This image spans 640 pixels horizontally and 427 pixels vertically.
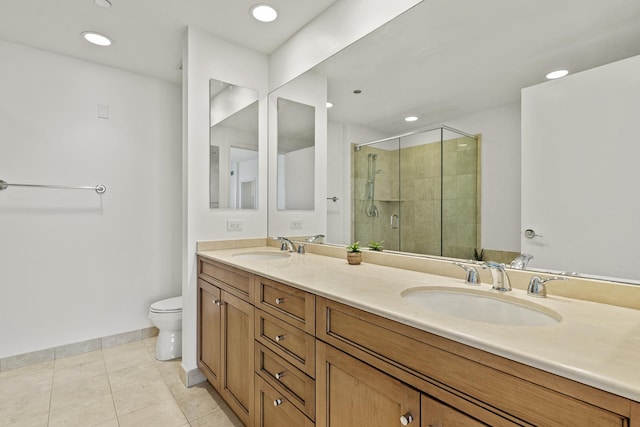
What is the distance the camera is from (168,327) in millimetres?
2340

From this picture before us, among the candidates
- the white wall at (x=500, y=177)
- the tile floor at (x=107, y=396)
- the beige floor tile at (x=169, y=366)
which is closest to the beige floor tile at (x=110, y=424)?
the tile floor at (x=107, y=396)

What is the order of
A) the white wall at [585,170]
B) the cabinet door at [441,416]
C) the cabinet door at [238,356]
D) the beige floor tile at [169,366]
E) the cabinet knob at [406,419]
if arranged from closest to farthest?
the cabinet door at [441,416] → the cabinet knob at [406,419] → the white wall at [585,170] → the cabinet door at [238,356] → the beige floor tile at [169,366]

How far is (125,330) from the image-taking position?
2.66 meters

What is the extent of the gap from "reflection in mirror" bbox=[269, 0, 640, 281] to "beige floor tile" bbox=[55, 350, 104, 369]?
2.21 m

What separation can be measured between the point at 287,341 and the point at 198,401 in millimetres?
1054

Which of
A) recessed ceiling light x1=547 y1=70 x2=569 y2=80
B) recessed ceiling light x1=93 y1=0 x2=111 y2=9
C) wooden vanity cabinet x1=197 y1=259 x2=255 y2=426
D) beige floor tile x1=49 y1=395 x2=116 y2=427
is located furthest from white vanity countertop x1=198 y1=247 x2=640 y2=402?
recessed ceiling light x1=93 y1=0 x2=111 y2=9

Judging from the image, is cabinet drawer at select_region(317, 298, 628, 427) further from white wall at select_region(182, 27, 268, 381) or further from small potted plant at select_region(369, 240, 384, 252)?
white wall at select_region(182, 27, 268, 381)

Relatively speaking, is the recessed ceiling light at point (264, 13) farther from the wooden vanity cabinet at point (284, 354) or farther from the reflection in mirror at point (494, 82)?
the wooden vanity cabinet at point (284, 354)

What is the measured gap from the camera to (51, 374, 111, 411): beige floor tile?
185cm

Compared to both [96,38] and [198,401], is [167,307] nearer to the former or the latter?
[198,401]

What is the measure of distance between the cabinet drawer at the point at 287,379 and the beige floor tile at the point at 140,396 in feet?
3.05

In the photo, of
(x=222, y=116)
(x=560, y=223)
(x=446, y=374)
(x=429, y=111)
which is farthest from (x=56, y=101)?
(x=560, y=223)

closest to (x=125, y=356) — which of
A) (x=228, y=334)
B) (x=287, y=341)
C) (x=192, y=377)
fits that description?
(x=192, y=377)

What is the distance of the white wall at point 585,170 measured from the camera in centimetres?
93
